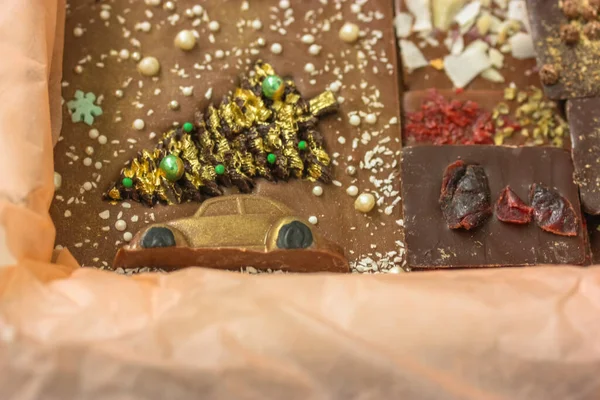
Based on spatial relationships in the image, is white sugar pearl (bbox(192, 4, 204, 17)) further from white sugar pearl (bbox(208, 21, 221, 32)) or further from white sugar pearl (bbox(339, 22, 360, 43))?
white sugar pearl (bbox(339, 22, 360, 43))

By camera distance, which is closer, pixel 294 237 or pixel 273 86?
pixel 294 237

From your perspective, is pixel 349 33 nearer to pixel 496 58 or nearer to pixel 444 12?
pixel 444 12

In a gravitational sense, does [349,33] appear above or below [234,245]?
above

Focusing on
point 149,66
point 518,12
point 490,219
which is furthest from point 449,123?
point 149,66

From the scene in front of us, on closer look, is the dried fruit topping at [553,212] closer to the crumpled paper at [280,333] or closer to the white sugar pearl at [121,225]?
the crumpled paper at [280,333]

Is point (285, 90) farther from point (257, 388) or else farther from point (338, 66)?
point (257, 388)

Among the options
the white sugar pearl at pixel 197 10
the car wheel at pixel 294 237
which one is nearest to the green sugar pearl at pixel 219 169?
the car wheel at pixel 294 237
